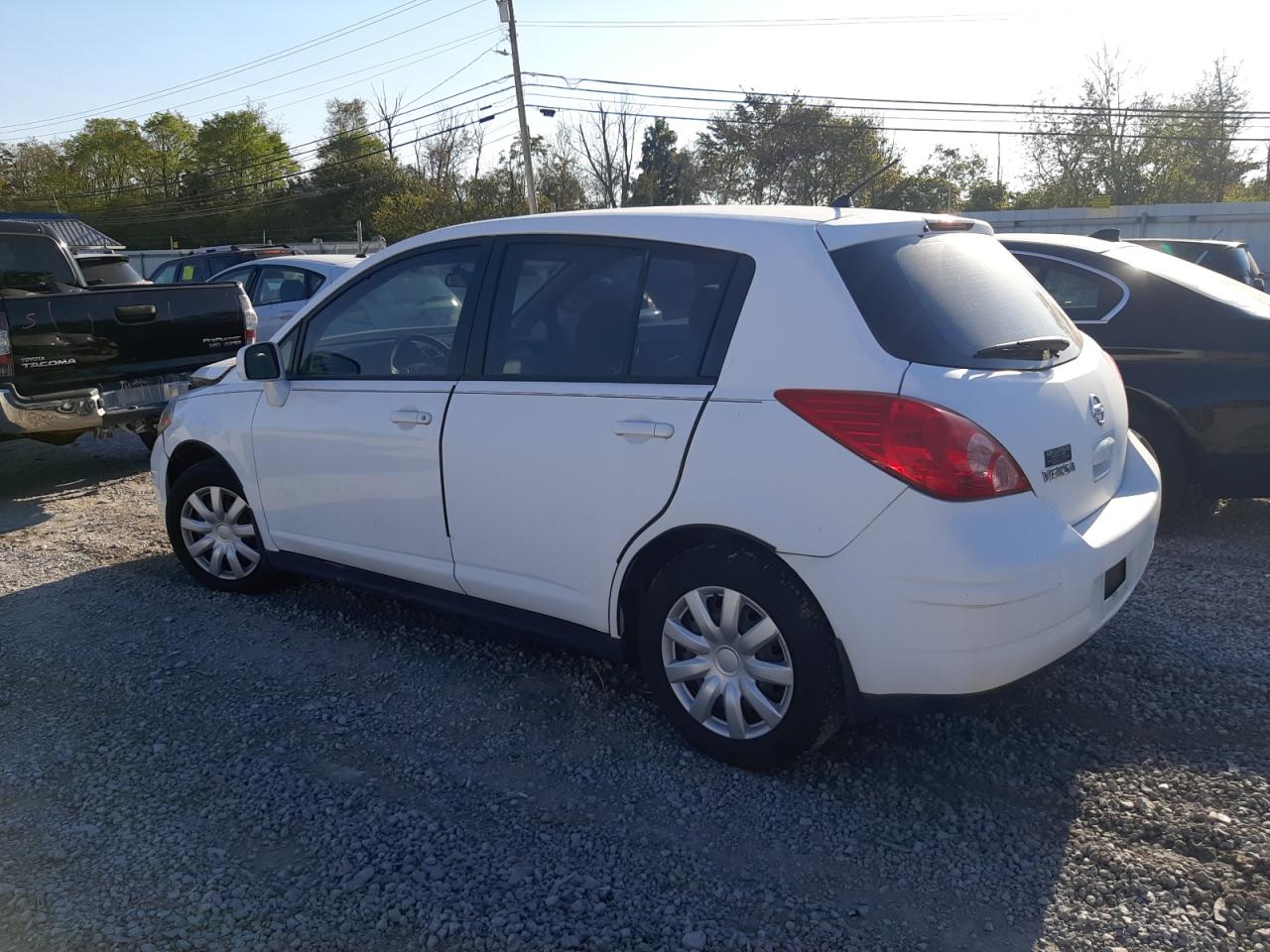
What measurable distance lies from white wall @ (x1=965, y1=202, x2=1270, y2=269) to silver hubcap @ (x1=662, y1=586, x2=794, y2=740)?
26.6 metres

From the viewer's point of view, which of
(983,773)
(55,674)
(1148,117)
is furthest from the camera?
(1148,117)

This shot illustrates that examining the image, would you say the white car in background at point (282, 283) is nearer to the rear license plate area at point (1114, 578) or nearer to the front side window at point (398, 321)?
the front side window at point (398, 321)

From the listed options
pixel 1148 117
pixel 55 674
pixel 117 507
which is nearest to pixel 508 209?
pixel 1148 117

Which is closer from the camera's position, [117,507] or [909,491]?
[909,491]

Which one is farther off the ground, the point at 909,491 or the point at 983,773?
the point at 909,491

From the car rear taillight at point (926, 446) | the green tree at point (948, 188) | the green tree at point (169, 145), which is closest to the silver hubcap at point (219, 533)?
the car rear taillight at point (926, 446)

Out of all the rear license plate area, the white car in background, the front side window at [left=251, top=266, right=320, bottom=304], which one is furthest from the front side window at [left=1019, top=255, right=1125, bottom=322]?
the front side window at [left=251, top=266, right=320, bottom=304]

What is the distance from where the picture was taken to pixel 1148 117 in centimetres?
3997

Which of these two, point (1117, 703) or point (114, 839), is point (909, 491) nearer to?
point (1117, 703)

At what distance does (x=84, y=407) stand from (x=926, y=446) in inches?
251

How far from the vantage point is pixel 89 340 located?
728cm

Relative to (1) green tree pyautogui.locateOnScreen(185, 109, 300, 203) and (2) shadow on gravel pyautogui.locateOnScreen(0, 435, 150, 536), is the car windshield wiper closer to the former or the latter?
(2) shadow on gravel pyautogui.locateOnScreen(0, 435, 150, 536)

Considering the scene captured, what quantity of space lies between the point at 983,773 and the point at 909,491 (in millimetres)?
1095

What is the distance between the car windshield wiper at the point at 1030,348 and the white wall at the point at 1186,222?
1016 inches
